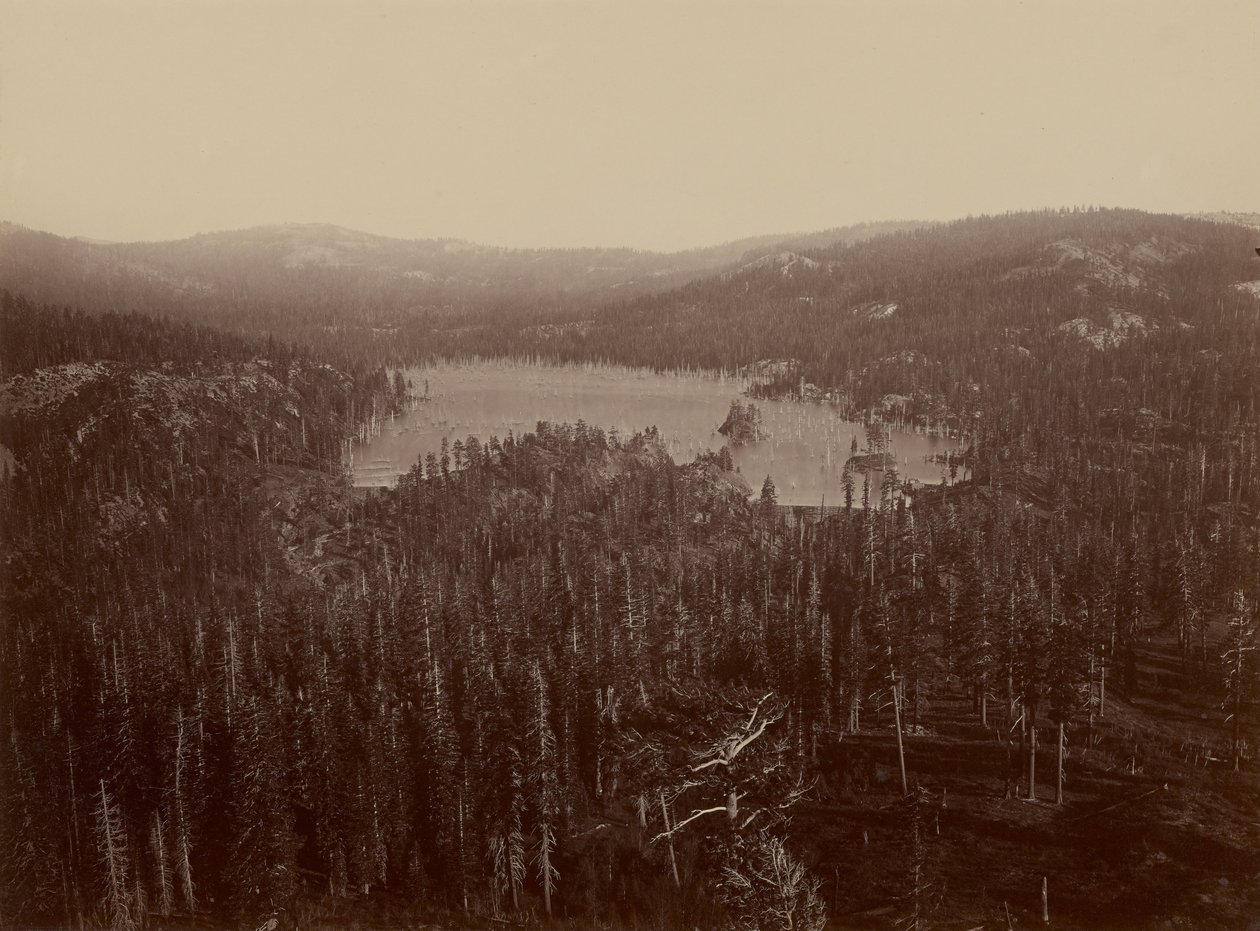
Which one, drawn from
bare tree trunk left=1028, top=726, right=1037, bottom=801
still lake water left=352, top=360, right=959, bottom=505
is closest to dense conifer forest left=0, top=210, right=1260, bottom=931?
bare tree trunk left=1028, top=726, right=1037, bottom=801

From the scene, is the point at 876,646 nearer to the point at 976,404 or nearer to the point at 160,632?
the point at 160,632

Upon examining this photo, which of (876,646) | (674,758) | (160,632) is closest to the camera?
(674,758)

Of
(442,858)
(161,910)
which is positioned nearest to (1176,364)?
(442,858)

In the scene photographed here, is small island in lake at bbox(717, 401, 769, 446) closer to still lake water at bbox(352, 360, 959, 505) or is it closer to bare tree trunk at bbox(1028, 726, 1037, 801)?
still lake water at bbox(352, 360, 959, 505)

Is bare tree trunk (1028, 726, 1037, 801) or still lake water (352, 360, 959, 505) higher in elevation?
still lake water (352, 360, 959, 505)

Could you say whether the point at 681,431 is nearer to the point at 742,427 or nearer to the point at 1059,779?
the point at 742,427

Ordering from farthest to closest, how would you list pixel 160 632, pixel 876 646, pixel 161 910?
1. pixel 160 632
2. pixel 876 646
3. pixel 161 910
